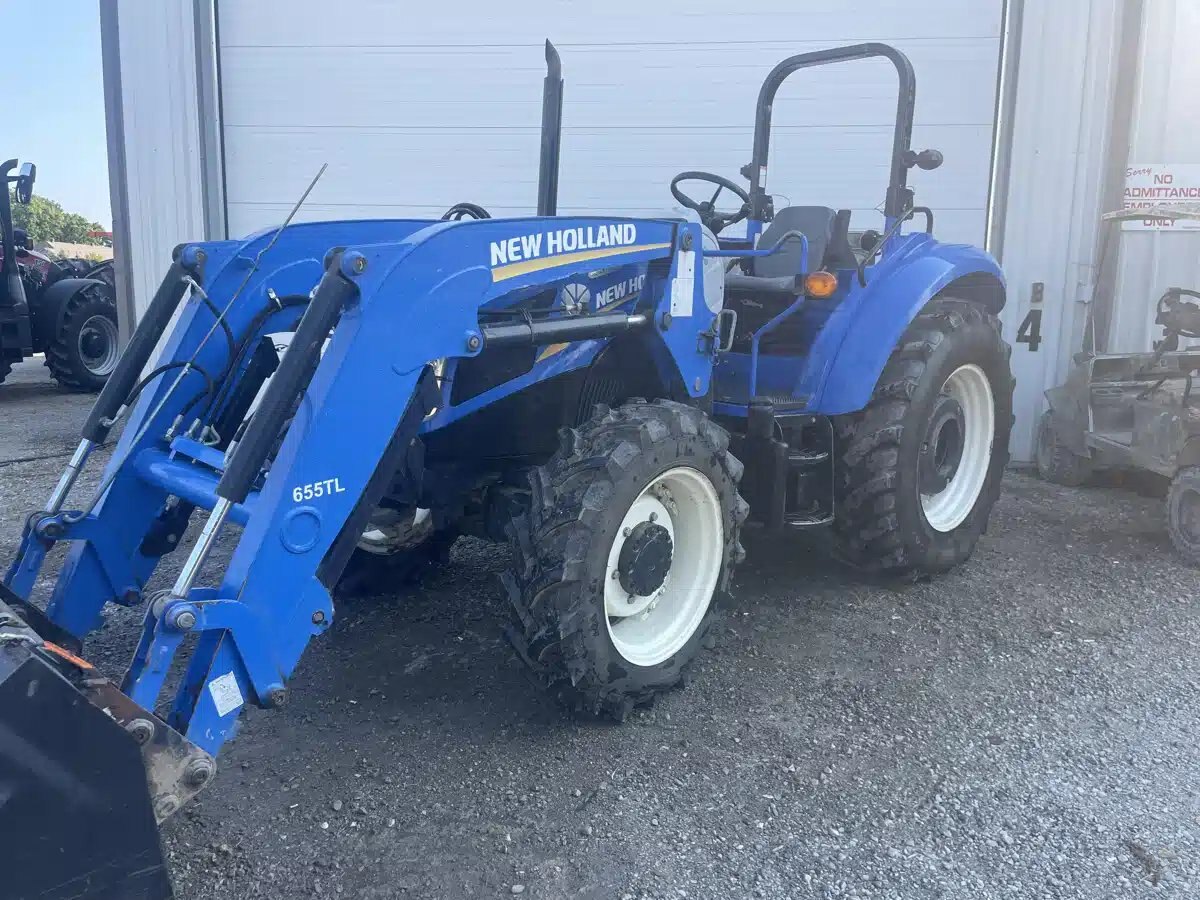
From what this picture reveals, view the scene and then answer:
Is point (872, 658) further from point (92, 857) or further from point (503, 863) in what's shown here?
point (92, 857)

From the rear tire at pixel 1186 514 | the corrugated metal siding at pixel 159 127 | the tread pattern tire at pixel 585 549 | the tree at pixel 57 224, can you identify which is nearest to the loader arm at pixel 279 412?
the tread pattern tire at pixel 585 549

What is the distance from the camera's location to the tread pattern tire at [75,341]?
10.1m

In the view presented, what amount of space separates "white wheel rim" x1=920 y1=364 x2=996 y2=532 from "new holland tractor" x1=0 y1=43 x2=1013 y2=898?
0.05ft

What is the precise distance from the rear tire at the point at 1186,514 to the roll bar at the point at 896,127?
1893mm

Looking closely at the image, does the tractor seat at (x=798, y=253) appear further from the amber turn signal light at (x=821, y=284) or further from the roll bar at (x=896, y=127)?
the roll bar at (x=896, y=127)

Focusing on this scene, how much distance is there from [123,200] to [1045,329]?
6.81m

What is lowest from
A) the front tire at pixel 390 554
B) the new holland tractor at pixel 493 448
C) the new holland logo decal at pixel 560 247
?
the front tire at pixel 390 554

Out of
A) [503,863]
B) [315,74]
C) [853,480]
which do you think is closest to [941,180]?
[853,480]

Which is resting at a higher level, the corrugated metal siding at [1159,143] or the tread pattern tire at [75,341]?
the corrugated metal siding at [1159,143]

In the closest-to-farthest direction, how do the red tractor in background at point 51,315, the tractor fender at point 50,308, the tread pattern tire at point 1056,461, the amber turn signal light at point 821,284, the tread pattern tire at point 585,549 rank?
the tread pattern tire at point 585,549, the amber turn signal light at point 821,284, the tread pattern tire at point 1056,461, the red tractor in background at point 51,315, the tractor fender at point 50,308

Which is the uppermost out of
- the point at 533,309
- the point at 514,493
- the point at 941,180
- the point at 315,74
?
the point at 315,74

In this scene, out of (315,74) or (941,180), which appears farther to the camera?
(315,74)

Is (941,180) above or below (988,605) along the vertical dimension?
above

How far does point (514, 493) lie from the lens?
10.8 ft
